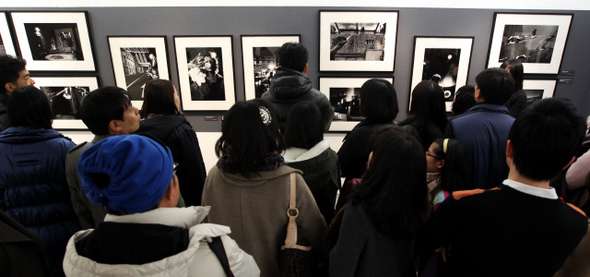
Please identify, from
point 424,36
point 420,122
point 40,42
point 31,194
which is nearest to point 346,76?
point 424,36

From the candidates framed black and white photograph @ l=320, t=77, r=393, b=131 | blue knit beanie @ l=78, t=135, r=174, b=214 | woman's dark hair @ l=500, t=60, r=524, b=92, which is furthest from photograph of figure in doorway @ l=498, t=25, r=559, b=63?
blue knit beanie @ l=78, t=135, r=174, b=214

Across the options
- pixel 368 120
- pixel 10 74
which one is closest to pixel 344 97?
pixel 368 120

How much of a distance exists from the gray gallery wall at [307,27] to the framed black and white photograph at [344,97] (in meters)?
0.09

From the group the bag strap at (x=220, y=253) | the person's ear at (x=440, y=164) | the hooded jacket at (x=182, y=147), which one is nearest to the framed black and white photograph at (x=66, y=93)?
the hooded jacket at (x=182, y=147)

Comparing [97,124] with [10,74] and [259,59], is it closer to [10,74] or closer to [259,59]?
[10,74]

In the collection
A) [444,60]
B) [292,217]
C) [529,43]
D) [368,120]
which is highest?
[529,43]

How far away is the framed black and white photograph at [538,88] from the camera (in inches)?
139

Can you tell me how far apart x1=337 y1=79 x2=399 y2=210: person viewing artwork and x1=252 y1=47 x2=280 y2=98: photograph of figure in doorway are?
1743 millimetres

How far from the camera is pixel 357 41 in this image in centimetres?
336

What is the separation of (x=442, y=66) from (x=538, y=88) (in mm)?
1350

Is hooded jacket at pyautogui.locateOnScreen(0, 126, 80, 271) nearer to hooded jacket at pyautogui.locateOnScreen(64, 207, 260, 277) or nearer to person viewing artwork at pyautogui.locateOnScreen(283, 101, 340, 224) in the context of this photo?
hooded jacket at pyautogui.locateOnScreen(64, 207, 260, 277)

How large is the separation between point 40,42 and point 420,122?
15.5 ft

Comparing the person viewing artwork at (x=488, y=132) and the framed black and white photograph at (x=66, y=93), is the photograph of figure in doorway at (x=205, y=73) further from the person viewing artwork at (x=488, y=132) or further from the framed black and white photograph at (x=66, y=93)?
the person viewing artwork at (x=488, y=132)

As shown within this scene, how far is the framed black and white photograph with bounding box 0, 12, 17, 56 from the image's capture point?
3469 millimetres
